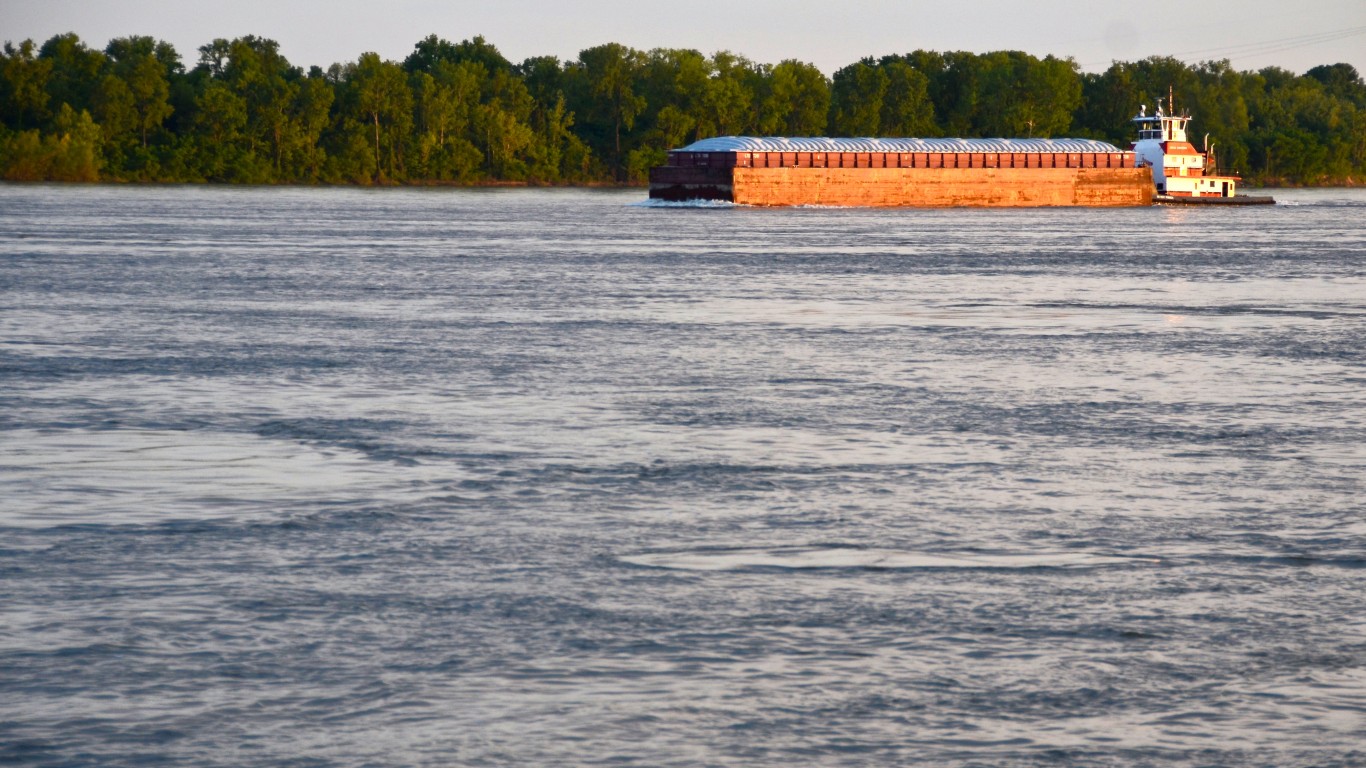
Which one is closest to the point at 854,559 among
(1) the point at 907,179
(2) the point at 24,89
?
(1) the point at 907,179

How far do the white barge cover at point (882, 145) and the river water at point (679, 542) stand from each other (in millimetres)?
111312

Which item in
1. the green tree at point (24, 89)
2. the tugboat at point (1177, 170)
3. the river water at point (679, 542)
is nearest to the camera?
the river water at point (679, 542)

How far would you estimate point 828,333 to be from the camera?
29.5m

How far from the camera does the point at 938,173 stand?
147 metres

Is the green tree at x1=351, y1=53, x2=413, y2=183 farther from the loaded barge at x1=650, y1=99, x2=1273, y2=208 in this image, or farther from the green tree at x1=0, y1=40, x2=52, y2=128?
the loaded barge at x1=650, y1=99, x2=1273, y2=208

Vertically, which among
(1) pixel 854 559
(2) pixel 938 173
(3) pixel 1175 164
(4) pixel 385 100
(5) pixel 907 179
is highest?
(4) pixel 385 100

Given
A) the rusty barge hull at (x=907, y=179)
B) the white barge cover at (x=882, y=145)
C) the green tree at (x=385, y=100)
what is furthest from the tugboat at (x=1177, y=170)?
the green tree at (x=385, y=100)

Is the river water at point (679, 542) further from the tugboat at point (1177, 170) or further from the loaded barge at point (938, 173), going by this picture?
the tugboat at point (1177, 170)

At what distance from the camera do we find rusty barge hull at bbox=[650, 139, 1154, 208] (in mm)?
139875

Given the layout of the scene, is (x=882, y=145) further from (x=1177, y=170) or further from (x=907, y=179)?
(x=1177, y=170)

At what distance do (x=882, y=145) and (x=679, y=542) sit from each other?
137 metres

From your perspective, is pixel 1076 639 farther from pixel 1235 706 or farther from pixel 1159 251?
pixel 1159 251

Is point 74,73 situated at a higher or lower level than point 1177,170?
higher

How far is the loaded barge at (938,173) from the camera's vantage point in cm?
14050
